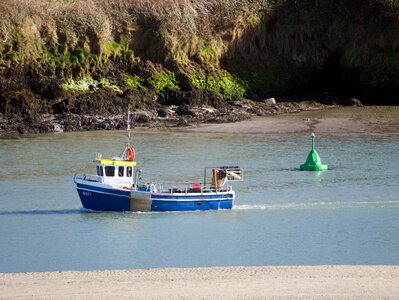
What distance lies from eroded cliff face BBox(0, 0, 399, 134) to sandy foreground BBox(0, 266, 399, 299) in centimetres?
2839

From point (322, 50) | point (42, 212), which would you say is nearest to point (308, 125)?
point (322, 50)

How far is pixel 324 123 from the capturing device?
54.4 meters

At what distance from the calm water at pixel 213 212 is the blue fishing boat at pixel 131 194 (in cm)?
46

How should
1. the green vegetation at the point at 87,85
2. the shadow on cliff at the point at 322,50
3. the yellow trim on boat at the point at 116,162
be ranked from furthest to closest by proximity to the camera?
the shadow on cliff at the point at 322,50
the green vegetation at the point at 87,85
the yellow trim on boat at the point at 116,162

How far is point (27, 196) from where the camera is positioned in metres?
37.9

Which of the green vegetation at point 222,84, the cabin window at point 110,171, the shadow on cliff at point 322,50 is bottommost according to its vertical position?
the cabin window at point 110,171

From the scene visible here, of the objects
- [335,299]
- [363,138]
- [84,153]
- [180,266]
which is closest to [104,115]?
[84,153]

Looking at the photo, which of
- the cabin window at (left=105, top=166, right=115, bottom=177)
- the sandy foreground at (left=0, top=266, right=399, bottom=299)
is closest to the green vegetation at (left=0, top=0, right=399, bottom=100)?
the cabin window at (left=105, top=166, right=115, bottom=177)

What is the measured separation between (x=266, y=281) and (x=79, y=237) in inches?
321

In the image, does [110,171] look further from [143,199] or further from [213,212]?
[213,212]

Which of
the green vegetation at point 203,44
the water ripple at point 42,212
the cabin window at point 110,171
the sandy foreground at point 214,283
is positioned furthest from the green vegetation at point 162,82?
the sandy foreground at point 214,283

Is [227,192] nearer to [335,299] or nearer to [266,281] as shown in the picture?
[266,281]

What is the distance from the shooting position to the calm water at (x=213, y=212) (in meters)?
29.3

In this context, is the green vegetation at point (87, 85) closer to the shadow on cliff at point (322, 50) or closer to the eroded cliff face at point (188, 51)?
the eroded cliff face at point (188, 51)
